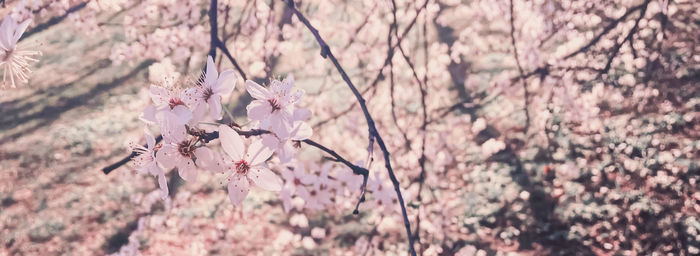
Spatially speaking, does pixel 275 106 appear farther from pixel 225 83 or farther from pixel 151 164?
pixel 151 164

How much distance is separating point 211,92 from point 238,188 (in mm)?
235

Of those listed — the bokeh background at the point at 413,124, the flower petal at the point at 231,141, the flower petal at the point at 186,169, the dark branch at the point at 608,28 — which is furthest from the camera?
the dark branch at the point at 608,28

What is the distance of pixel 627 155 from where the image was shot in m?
2.04

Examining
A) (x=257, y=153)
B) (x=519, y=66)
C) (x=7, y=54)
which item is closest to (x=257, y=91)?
(x=257, y=153)

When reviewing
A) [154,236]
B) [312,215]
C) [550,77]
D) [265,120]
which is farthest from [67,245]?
[550,77]

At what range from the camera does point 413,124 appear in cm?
227

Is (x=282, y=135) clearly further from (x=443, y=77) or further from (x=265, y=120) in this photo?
(x=443, y=77)

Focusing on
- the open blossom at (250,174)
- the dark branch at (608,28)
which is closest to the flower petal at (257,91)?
the open blossom at (250,174)

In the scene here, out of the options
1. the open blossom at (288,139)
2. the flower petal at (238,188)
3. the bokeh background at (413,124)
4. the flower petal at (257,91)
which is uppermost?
the bokeh background at (413,124)

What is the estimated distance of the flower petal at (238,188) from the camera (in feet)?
3.07

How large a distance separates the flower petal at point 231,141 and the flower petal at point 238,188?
9cm

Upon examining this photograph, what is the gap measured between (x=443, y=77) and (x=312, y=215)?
Answer: 3.57ft

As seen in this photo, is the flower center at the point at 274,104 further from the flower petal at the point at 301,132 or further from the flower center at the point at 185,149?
the flower center at the point at 185,149

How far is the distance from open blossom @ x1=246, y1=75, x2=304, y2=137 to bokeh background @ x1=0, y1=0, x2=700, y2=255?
126 centimetres
